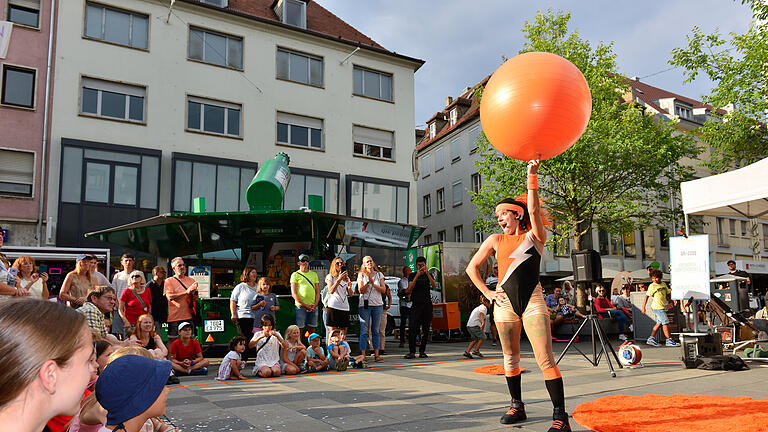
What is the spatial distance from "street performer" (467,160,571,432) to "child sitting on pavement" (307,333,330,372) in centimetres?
475

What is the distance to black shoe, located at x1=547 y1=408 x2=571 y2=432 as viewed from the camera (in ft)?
14.1

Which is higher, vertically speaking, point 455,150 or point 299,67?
point 299,67

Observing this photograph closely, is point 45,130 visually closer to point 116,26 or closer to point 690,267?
point 116,26

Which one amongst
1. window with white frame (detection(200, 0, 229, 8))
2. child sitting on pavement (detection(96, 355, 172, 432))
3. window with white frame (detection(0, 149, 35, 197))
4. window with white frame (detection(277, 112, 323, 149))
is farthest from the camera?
window with white frame (detection(277, 112, 323, 149))

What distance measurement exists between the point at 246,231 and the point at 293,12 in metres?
18.1

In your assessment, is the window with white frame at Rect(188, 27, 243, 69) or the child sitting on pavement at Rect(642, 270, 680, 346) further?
the window with white frame at Rect(188, 27, 243, 69)

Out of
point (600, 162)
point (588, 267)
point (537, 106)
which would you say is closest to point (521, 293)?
point (537, 106)

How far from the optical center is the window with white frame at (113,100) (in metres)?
21.8

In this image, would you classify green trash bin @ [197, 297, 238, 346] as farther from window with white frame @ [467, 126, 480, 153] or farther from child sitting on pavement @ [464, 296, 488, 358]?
window with white frame @ [467, 126, 480, 153]

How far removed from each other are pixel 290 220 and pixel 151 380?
9818 mm

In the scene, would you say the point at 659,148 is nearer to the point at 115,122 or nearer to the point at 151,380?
the point at 115,122

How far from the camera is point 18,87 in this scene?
68.1ft

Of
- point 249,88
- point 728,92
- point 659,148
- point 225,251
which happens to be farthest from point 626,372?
point 249,88

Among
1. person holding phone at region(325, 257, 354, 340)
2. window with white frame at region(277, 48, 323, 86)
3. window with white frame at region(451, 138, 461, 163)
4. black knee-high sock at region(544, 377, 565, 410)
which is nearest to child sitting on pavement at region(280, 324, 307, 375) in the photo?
person holding phone at region(325, 257, 354, 340)
